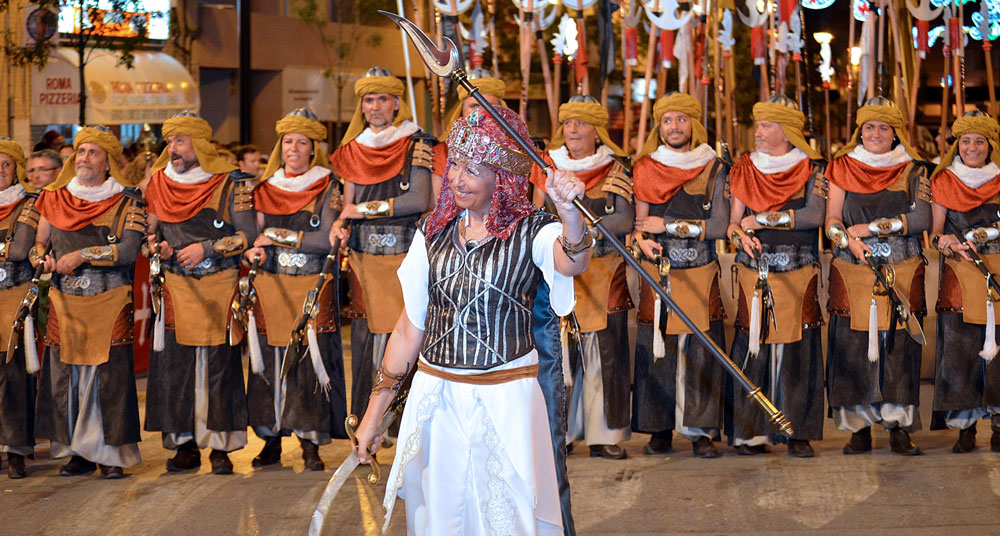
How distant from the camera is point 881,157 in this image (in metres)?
5.97

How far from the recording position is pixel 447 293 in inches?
134

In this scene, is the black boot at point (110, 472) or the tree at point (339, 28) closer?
the black boot at point (110, 472)

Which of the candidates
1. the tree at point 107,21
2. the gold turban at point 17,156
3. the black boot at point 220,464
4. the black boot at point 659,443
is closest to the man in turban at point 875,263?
the black boot at point 659,443

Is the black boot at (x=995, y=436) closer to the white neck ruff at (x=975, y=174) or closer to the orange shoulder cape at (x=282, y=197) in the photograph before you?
the white neck ruff at (x=975, y=174)

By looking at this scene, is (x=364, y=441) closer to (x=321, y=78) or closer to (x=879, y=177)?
(x=879, y=177)

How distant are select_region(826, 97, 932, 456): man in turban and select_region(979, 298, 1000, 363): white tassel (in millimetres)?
312

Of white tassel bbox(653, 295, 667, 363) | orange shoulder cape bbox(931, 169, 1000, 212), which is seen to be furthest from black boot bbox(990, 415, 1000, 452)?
white tassel bbox(653, 295, 667, 363)

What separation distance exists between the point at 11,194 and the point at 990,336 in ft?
16.2

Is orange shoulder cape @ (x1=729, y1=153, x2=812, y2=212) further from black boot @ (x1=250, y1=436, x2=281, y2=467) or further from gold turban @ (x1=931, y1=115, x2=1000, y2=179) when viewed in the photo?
black boot @ (x1=250, y1=436, x2=281, y2=467)

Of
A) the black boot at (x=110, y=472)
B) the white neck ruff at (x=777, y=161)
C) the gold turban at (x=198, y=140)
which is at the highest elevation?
the gold turban at (x=198, y=140)

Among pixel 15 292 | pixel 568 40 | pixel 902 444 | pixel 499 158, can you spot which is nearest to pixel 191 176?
pixel 15 292

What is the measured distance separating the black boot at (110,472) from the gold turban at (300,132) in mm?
1595

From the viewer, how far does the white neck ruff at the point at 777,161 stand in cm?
596

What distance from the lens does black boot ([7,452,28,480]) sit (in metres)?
6.04
